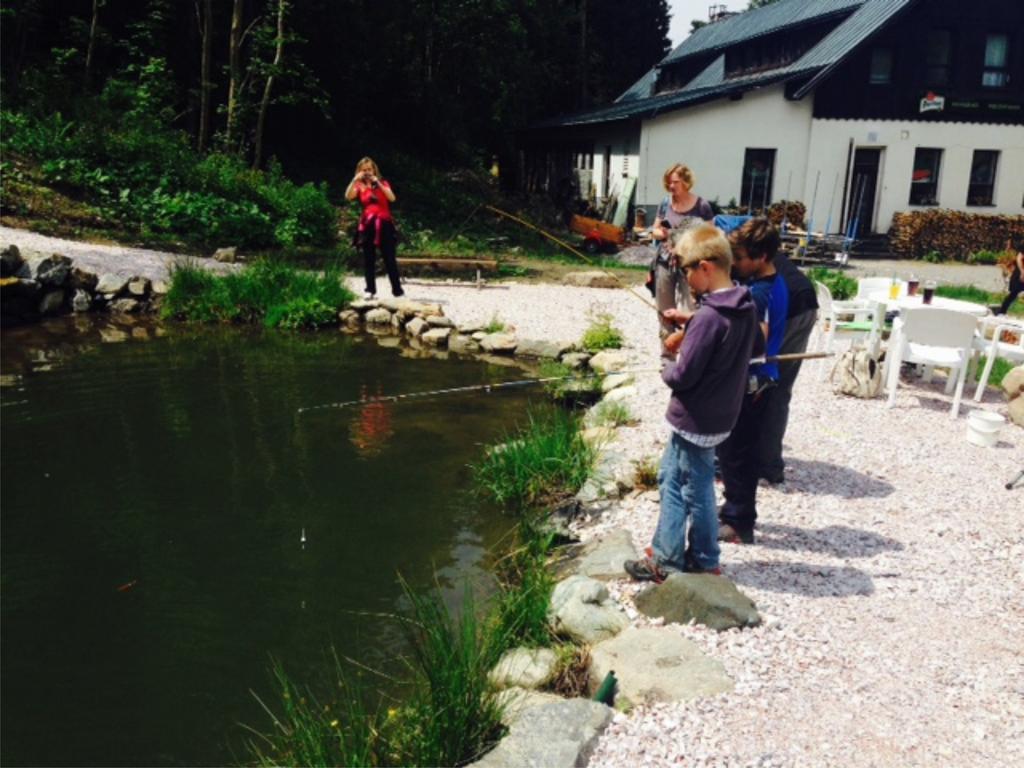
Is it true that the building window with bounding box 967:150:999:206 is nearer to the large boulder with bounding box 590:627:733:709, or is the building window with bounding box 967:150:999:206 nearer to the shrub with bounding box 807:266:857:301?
the shrub with bounding box 807:266:857:301

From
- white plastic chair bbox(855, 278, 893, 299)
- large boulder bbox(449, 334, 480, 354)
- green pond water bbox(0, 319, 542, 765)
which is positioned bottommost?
green pond water bbox(0, 319, 542, 765)

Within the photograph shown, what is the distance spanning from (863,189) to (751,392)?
2134 centimetres

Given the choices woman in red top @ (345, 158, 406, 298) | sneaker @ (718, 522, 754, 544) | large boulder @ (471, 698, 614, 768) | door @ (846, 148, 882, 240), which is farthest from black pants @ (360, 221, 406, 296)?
door @ (846, 148, 882, 240)

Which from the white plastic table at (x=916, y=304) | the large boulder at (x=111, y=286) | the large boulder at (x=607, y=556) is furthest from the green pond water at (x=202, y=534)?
the white plastic table at (x=916, y=304)

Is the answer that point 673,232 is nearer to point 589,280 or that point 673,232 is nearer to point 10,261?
point 589,280

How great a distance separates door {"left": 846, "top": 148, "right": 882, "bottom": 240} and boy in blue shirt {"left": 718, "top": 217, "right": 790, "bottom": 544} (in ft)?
67.0

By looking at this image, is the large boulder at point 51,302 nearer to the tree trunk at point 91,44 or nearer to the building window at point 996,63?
the tree trunk at point 91,44

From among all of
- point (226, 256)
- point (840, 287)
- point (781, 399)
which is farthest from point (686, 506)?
point (226, 256)

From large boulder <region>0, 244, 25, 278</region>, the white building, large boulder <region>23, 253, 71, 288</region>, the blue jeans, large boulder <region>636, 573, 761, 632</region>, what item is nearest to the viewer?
large boulder <region>636, 573, 761, 632</region>

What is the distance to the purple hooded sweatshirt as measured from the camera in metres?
3.91

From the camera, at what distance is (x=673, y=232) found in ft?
19.5

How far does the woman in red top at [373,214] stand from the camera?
11266 mm

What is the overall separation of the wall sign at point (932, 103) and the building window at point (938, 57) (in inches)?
18.8

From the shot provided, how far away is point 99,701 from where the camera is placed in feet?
12.3
